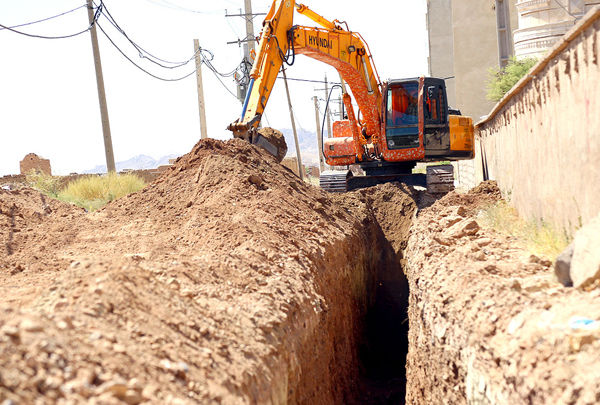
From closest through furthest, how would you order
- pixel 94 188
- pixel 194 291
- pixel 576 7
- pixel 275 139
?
Answer: 1. pixel 194 291
2. pixel 275 139
3. pixel 94 188
4. pixel 576 7

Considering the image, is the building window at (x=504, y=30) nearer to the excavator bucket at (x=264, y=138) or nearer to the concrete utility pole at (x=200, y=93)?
the concrete utility pole at (x=200, y=93)

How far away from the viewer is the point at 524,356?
13.3 ft

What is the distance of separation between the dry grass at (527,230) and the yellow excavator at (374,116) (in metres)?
4.42

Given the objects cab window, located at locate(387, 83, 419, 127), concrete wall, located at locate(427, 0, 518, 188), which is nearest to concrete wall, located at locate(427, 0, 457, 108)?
concrete wall, located at locate(427, 0, 518, 188)

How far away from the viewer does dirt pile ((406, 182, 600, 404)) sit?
3.71 meters

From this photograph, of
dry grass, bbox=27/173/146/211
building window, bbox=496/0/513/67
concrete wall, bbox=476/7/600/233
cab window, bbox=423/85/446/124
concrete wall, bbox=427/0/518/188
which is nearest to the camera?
concrete wall, bbox=476/7/600/233

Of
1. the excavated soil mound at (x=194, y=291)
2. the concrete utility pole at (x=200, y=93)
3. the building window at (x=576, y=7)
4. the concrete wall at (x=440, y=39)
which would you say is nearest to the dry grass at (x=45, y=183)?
the excavated soil mound at (x=194, y=291)

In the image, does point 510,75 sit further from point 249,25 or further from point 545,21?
point 249,25

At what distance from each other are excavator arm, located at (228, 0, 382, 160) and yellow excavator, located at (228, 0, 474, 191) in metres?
0.02

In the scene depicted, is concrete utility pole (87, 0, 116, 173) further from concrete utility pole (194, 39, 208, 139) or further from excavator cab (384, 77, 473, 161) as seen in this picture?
excavator cab (384, 77, 473, 161)

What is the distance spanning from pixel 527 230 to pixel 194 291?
181 inches

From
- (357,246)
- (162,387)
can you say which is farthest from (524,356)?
(357,246)

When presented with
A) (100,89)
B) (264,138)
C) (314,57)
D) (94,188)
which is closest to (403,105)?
(314,57)

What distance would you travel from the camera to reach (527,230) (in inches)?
316
